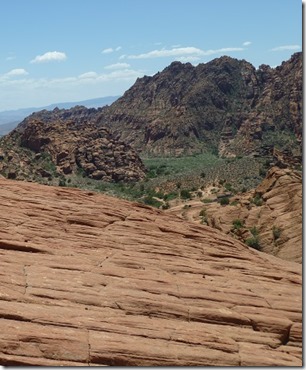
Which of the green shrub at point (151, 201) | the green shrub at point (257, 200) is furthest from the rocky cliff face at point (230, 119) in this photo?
the green shrub at point (257, 200)

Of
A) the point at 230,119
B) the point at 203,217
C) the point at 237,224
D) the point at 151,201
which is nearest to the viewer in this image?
the point at 237,224

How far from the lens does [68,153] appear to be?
10700cm

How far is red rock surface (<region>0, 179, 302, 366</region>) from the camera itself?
1211 cm

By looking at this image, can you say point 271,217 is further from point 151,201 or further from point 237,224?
point 151,201

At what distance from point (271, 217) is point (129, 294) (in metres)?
32.0

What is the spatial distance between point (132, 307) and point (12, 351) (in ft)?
13.1

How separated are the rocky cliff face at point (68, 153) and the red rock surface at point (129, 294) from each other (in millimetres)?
75673

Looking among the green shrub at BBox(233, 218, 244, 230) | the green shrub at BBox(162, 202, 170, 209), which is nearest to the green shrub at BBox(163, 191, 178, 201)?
the green shrub at BBox(162, 202, 170, 209)

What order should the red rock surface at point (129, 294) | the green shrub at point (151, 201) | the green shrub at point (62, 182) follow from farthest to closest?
the green shrub at point (62, 182), the green shrub at point (151, 201), the red rock surface at point (129, 294)

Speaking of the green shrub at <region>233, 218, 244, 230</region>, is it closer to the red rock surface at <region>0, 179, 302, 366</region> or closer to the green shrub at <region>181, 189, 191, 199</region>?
the red rock surface at <region>0, 179, 302, 366</region>

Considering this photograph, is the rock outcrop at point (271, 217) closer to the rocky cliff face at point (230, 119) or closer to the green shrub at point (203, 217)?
the green shrub at point (203, 217)

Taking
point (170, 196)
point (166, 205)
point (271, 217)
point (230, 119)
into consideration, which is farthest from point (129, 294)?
point (230, 119)

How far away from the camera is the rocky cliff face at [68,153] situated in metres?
101

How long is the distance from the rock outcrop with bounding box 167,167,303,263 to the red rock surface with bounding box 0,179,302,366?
1705 centimetres
